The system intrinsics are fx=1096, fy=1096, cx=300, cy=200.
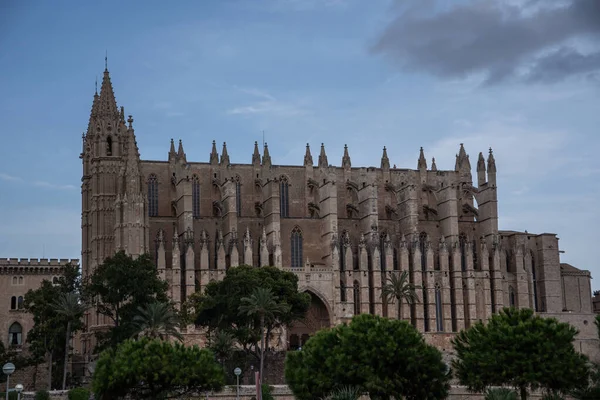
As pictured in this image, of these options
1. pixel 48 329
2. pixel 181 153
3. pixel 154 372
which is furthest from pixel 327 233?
pixel 154 372

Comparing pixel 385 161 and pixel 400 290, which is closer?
pixel 400 290

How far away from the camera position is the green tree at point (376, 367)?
55.3 m

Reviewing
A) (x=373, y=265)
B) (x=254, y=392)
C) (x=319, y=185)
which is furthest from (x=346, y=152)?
(x=254, y=392)

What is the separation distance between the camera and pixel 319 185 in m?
100

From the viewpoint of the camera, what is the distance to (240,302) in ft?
253

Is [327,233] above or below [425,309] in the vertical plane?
above

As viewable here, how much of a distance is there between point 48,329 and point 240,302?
43.5ft

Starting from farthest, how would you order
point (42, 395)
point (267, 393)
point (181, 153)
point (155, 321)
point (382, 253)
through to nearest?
1. point (181, 153)
2. point (382, 253)
3. point (155, 321)
4. point (267, 393)
5. point (42, 395)

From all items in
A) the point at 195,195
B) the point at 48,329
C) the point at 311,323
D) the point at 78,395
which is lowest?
the point at 78,395

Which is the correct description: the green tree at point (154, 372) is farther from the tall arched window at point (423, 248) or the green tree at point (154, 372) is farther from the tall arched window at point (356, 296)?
the tall arched window at point (423, 248)

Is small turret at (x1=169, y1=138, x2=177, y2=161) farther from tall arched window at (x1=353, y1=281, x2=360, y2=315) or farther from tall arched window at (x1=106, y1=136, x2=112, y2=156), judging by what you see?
tall arched window at (x1=353, y1=281, x2=360, y2=315)

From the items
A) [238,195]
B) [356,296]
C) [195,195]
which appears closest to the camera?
[356,296]

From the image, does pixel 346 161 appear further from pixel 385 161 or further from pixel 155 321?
pixel 155 321

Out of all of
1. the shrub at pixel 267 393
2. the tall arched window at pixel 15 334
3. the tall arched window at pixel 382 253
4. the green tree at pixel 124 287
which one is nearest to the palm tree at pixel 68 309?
the green tree at pixel 124 287
